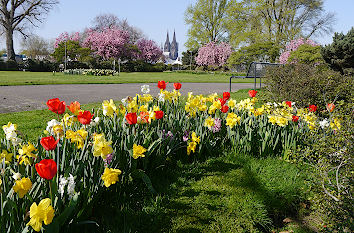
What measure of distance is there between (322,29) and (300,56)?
1825 cm

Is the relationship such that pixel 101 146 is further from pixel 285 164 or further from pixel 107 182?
pixel 285 164

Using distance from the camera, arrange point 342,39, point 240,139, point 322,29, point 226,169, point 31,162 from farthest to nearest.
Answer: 1. point 322,29
2. point 342,39
3. point 240,139
4. point 226,169
5. point 31,162

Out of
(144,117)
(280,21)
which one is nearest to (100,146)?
(144,117)

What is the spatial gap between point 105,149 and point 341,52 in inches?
→ 496

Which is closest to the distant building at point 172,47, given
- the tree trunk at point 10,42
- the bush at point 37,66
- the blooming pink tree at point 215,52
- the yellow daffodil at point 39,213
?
the blooming pink tree at point 215,52

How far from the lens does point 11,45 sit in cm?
3250

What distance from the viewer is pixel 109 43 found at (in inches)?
1479

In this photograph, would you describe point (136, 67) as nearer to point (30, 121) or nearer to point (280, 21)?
point (280, 21)

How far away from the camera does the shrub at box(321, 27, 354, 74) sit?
37.0 ft

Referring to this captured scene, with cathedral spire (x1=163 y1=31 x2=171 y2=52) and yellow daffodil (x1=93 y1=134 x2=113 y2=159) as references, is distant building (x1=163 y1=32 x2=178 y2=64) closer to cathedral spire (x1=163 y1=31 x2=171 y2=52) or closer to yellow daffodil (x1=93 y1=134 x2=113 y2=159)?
cathedral spire (x1=163 y1=31 x2=171 y2=52)

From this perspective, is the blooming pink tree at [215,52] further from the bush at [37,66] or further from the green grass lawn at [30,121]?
the green grass lawn at [30,121]

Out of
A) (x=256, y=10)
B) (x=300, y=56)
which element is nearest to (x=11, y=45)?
(x=256, y=10)

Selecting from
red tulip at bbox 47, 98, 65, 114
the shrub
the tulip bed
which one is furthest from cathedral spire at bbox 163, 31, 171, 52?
red tulip at bbox 47, 98, 65, 114

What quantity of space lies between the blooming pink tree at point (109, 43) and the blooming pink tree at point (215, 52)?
10.8 meters
